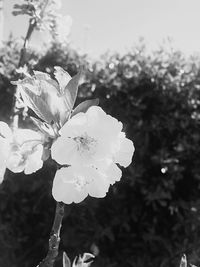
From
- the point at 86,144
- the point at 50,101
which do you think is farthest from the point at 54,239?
the point at 50,101

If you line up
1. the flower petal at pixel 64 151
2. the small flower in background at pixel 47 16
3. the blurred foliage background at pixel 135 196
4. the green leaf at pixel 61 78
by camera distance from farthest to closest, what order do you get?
the blurred foliage background at pixel 135 196 < the small flower in background at pixel 47 16 < the green leaf at pixel 61 78 < the flower petal at pixel 64 151

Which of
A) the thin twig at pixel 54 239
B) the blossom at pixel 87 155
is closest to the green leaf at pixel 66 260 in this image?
the thin twig at pixel 54 239

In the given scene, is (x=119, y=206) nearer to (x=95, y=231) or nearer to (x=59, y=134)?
(x=95, y=231)

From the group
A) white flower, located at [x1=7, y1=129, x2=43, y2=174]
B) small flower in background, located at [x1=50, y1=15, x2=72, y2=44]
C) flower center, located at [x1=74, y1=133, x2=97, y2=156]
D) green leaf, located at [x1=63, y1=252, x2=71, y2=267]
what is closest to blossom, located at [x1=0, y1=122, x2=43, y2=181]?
white flower, located at [x1=7, y1=129, x2=43, y2=174]

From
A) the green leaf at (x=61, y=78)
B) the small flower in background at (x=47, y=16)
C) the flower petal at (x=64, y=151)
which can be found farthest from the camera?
the small flower in background at (x=47, y=16)

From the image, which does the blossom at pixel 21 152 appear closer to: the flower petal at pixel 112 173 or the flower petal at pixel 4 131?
the flower petal at pixel 4 131

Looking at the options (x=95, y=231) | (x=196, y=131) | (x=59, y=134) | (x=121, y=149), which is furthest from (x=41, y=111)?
(x=196, y=131)
